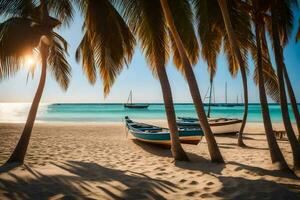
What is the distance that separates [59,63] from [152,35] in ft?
12.6

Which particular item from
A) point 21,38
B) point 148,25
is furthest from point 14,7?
point 148,25

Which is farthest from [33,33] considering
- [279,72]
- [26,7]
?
[279,72]

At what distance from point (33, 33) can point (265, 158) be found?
321 inches

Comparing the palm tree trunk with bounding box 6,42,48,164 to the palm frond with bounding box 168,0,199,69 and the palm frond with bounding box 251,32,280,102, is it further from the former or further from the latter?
the palm frond with bounding box 251,32,280,102

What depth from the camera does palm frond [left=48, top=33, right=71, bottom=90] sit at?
9.06 m

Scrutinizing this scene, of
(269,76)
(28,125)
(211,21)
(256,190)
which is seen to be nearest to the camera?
(256,190)

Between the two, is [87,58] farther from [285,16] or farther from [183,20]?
[285,16]

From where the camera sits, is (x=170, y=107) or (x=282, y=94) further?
(x=170, y=107)

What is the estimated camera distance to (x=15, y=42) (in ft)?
22.6

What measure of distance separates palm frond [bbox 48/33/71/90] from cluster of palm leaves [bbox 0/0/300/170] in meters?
0.03

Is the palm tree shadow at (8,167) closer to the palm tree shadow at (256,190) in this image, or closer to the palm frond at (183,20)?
the palm tree shadow at (256,190)

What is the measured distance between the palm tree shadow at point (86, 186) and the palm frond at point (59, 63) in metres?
3.89

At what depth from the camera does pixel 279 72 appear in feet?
22.1

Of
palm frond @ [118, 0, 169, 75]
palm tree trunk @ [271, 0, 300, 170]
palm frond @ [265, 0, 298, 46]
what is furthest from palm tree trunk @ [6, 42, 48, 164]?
palm frond @ [265, 0, 298, 46]
